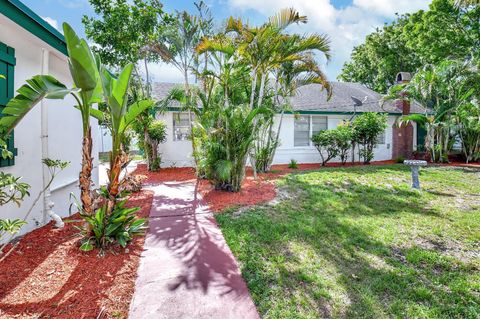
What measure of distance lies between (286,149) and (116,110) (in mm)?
11005

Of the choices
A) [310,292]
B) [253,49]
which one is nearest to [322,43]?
[253,49]

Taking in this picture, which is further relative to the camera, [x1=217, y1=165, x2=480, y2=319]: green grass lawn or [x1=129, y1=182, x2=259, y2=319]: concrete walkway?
[x1=217, y1=165, x2=480, y2=319]: green grass lawn

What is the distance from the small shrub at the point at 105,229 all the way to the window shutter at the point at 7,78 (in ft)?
4.81

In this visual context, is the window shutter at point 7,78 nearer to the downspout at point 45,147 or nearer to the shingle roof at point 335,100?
the downspout at point 45,147

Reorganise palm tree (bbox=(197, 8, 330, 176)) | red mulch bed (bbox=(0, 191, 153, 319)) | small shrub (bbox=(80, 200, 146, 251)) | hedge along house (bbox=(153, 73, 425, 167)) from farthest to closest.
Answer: hedge along house (bbox=(153, 73, 425, 167)), palm tree (bbox=(197, 8, 330, 176)), small shrub (bbox=(80, 200, 146, 251)), red mulch bed (bbox=(0, 191, 153, 319))

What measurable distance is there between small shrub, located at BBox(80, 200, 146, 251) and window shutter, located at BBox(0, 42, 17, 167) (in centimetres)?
146

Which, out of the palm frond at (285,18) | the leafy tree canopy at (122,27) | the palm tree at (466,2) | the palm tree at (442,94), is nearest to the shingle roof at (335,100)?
the palm tree at (442,94)

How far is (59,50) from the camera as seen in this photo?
4.85 metres

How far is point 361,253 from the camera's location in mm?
4180

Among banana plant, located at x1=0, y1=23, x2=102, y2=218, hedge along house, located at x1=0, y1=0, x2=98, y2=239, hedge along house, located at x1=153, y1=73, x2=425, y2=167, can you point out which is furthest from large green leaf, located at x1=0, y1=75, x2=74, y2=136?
hedge along house, located at x1=153, y1=73, x2=425, y2=167

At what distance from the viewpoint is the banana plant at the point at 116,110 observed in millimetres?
3720

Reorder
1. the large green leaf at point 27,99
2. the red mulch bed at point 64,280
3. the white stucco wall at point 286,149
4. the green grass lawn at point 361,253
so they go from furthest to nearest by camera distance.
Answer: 1. the white stucco wall at point 286,149
2. the green grass lawn at point 361,253
3. the large green leaf at point 27,99
4. the red mulch bed at point 64,280

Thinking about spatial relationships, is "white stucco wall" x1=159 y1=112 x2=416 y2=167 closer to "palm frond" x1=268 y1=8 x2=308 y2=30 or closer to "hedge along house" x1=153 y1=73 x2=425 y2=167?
"hedge along house" x1=153 y1=73 x2=425 y2=167

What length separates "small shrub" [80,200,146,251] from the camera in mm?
A: 3955
